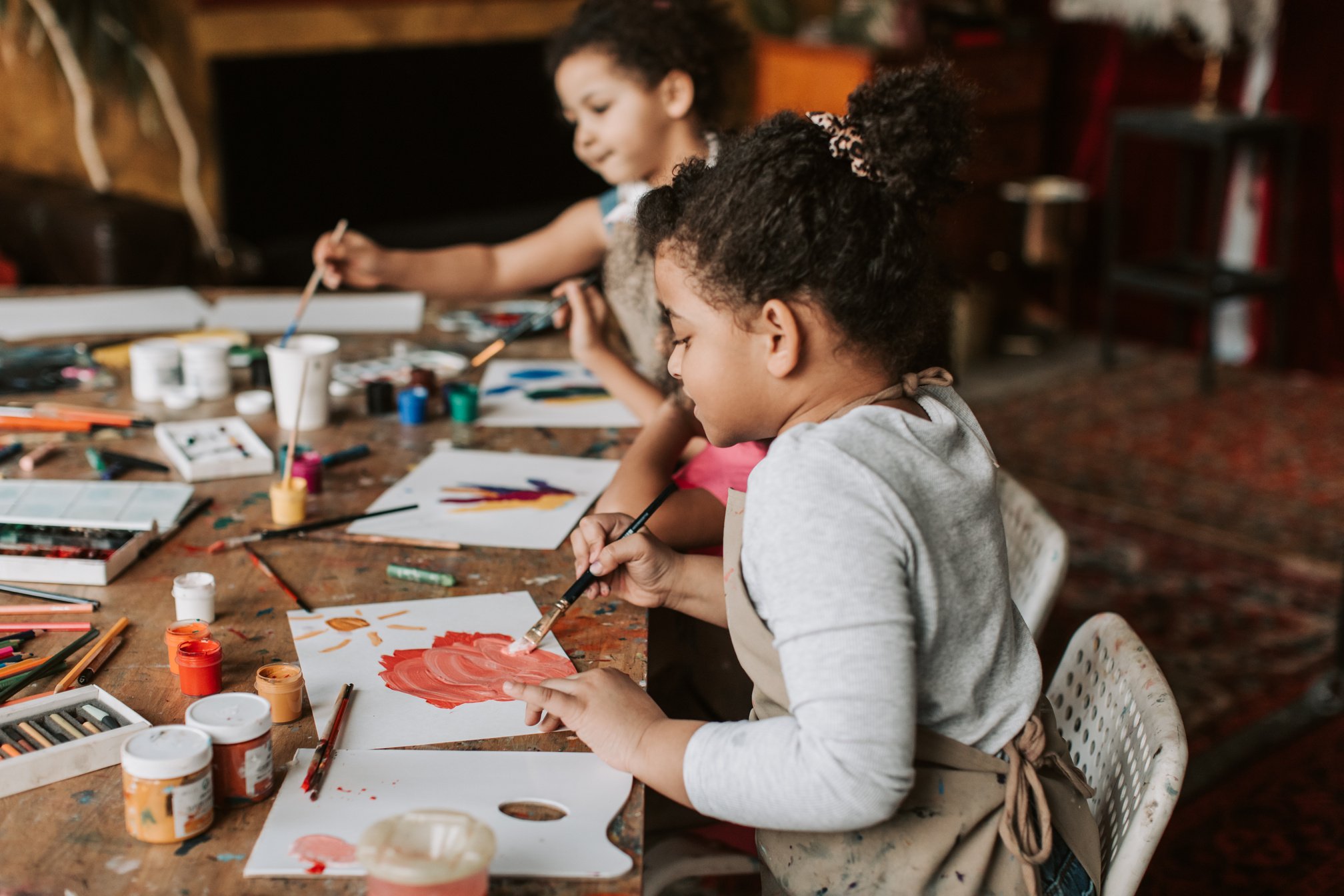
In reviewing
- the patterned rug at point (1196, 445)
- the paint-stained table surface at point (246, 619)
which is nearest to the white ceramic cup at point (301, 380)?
the paint-stained table surface at point (246, 619)

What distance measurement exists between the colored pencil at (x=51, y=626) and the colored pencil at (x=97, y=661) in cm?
4

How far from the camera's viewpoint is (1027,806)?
3.11 ft

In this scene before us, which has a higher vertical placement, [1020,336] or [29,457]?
[29,457]

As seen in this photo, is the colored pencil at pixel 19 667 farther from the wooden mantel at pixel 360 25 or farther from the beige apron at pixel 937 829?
the wooden mantel at pixel 360 25

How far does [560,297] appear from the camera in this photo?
1794 mm

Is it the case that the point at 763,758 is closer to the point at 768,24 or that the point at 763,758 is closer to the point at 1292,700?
the point at 1292,700

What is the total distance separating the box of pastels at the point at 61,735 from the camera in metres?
0.85

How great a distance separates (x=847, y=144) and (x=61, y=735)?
2.40 feet

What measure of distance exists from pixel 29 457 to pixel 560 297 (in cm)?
72

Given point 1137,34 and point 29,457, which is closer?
point 29,457

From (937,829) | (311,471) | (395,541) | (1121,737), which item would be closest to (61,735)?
(395,541)

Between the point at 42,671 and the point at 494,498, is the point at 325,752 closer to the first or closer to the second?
the point at 42,671

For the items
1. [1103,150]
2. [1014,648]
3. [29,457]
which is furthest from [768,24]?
[1014,648]

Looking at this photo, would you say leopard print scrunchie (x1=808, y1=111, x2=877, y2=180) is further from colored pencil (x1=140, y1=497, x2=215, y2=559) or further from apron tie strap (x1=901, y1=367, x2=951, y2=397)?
colored pencil (x1=140, y1=497, x2=215, y2=559)
